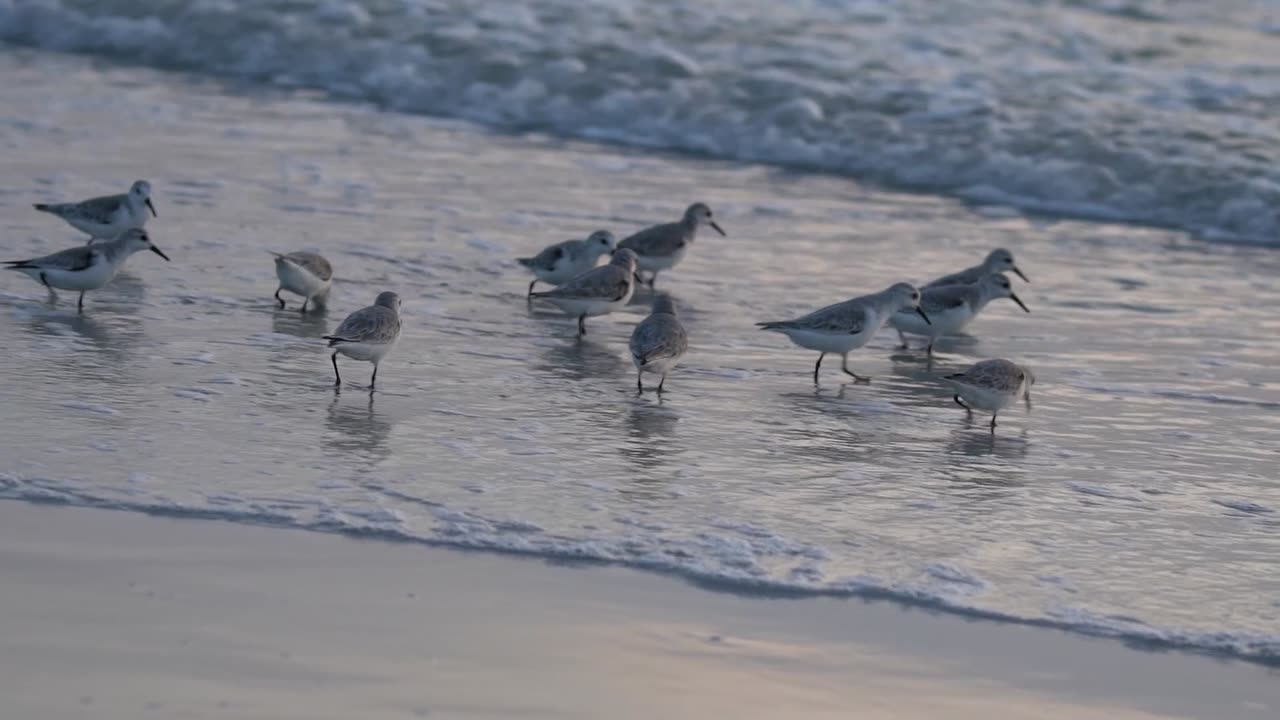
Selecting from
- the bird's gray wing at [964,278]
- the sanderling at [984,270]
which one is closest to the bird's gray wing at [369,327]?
the sanderling at [984,270]

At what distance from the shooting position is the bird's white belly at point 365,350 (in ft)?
30.0

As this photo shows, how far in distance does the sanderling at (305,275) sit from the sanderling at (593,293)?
46.8 inches

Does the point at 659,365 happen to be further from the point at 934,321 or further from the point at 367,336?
the point at 934,321

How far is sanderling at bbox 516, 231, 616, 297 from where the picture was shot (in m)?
11.9

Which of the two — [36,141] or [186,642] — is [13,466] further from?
[36,141]

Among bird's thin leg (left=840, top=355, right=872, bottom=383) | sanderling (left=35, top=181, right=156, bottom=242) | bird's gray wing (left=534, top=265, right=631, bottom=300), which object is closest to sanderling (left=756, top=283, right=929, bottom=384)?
bird's thin leg (left=840, top=355, right=872, bottom=383)

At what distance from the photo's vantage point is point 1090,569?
718 centimetres

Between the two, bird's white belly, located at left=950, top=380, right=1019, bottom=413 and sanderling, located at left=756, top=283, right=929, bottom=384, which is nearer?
bird's white belly, located at left=950, top=380, right=1019, bottom=413

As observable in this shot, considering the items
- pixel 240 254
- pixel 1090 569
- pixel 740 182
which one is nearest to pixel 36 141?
pixel 240 254

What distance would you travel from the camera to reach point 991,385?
30.7ft

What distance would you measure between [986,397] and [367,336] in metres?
2.97

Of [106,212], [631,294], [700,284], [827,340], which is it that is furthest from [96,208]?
[827,340]

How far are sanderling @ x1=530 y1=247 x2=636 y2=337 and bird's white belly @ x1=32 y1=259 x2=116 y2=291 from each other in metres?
2.38

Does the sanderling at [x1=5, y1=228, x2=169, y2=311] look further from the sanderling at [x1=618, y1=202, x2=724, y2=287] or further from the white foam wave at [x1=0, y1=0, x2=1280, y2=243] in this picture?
the white foam wave at [x1=0, y1=0, x2=1280, y2=243]
